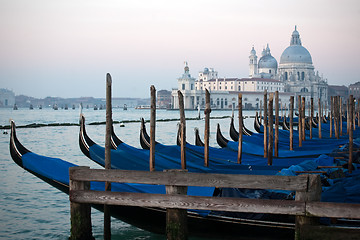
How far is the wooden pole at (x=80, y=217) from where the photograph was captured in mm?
3375

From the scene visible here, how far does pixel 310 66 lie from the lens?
2975 inches

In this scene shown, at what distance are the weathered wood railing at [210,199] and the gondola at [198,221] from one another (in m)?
0.58

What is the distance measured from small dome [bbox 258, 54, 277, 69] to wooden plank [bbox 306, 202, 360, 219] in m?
77.5

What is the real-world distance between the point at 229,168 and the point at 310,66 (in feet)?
236

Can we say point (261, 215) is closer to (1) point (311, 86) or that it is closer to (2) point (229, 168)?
(2) point (229, 168)

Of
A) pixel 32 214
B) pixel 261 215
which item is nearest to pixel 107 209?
pixel 261 215

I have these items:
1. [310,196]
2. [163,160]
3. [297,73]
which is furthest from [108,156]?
[297,73]

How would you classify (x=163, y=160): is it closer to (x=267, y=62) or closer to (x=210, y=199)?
(x=210, y=199)

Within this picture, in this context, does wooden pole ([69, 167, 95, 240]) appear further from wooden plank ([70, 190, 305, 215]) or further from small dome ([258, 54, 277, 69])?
small dome ([258, 54, 277, 69])

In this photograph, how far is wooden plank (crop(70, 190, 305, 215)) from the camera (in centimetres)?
289

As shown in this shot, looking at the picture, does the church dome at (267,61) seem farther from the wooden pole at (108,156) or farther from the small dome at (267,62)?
the wooden pole at (108,156)

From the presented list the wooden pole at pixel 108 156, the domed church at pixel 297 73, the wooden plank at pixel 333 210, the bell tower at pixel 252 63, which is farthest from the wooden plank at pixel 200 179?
the bell tower at pixel 252 63

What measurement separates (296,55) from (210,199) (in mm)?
73639

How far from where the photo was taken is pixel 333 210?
2730 millimetres
